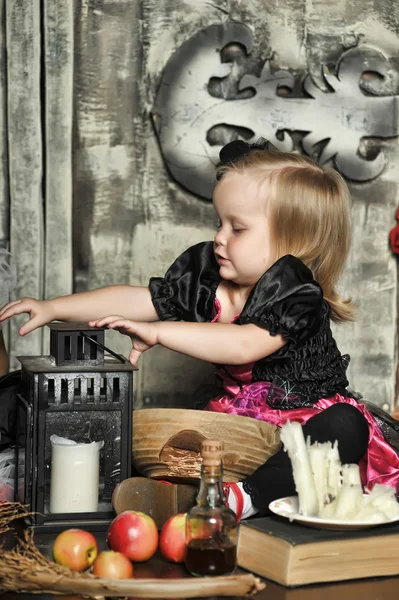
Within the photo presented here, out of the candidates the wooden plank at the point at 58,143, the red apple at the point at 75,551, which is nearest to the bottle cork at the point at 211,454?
Answer: the red apple at the point at 75,551

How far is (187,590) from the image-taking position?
128cm

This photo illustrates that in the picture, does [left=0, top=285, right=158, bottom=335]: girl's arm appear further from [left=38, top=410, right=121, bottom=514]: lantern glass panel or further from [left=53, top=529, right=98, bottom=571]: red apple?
[left=53, top=529, right=98, bottom=571]: red apple

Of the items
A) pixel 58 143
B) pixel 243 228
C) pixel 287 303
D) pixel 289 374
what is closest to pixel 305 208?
pixel 243 228

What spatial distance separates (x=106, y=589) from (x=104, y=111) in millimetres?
1892

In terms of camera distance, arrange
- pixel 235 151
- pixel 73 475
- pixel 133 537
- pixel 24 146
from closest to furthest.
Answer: pixel 133 537
pixel 73 475
pixel 235 151
pixel 24 146

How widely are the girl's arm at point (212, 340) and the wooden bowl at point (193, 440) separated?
14cm

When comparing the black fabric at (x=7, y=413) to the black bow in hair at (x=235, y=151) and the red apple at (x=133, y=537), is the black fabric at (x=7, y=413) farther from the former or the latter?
the black bow in hair at (x=235, y=151)

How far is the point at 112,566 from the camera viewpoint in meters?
1.34

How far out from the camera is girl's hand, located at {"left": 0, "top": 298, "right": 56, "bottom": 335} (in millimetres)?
1886

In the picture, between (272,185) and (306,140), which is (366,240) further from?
(272,185)

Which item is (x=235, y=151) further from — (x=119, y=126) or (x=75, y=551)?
(x=75, y=551)

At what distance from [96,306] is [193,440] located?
0.58 meters

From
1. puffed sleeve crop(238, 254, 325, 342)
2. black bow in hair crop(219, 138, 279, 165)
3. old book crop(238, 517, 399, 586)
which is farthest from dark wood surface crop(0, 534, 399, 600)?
black bow in hair crop(219, 138, 279, 165)

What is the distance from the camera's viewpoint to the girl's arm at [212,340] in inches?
70.3
